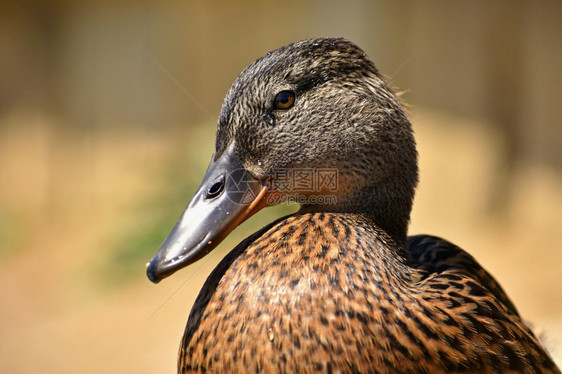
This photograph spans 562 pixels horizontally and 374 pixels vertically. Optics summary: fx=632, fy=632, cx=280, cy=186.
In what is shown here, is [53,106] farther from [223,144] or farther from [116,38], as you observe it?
[223,144]

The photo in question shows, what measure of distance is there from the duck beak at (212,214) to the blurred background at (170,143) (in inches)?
66.6

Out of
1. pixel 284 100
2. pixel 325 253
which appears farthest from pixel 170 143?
pixel 325 253

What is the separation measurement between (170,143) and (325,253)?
5.05m

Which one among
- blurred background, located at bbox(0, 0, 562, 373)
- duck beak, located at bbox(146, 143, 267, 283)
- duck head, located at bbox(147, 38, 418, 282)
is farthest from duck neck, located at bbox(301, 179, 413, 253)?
blurred background, located at bbox(0, 0, 562, 373)

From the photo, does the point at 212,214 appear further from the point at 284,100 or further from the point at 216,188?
the point at 284,100

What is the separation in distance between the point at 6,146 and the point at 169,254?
19.4 feet

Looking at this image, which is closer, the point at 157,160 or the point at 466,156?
the point at 466,156

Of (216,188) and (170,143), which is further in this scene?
(170,143)

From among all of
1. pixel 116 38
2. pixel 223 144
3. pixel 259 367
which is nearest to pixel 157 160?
pixel 116 38

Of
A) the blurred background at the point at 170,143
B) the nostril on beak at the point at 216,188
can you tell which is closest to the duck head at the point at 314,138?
the nostril on beak at the point at 216,188

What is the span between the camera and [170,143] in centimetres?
651

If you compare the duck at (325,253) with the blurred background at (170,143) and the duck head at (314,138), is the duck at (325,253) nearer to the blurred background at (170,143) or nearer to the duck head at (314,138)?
the duck head at (314,138)

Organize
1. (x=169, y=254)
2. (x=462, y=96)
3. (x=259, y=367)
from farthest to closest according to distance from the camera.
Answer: (x=462, y=96) → (x=169, y=254) → (x=259, y=367)

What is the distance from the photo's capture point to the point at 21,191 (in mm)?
6848
